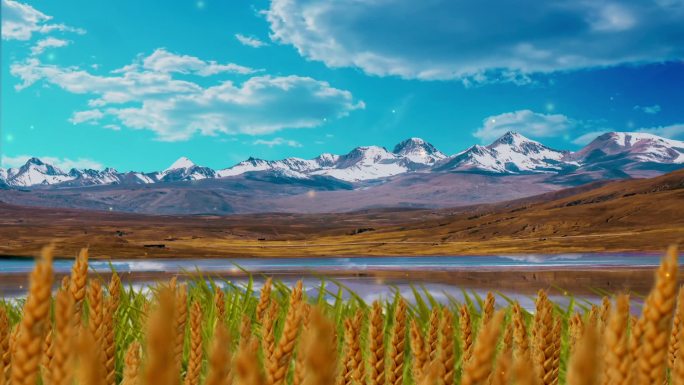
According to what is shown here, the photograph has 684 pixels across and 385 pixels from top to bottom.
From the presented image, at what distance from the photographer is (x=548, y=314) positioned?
93.7 inches

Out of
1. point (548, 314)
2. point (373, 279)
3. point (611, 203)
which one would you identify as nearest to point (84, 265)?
point (548, 314)

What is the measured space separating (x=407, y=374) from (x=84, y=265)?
6.55ft

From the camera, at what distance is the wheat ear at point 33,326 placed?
892 mm

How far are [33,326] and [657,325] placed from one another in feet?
2.83

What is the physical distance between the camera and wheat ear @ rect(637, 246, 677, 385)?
3.12 ft

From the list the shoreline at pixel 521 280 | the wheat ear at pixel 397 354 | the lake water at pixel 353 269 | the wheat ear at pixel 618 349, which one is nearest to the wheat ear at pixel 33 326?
the wheat ear at pixel 618 349

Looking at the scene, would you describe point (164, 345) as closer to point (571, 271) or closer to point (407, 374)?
point (407, 374)

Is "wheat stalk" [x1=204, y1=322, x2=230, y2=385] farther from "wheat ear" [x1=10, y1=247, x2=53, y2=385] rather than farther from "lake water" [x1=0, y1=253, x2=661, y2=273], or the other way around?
"lake water" [x1=0, y1=253, x2=661, y2=273]

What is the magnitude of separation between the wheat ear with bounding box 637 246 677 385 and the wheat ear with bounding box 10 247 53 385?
33.2 inches

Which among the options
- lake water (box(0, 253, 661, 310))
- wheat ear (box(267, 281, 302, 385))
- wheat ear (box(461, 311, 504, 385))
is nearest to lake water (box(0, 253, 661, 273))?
lake water (box(0, 253, 661, 310))

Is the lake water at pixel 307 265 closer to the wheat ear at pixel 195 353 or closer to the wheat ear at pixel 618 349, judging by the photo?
the wheat ear at pixel 195 353

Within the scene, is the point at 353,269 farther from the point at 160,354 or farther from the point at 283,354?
the point at 160,354

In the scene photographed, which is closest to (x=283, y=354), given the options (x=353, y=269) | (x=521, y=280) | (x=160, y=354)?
(x=160, y=354)

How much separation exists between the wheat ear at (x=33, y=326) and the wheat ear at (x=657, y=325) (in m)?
0.84
